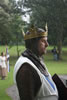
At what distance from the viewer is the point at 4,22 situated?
28.8 m

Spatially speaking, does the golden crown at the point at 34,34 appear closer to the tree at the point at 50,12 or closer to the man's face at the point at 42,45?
the man's face at the point at 42,45

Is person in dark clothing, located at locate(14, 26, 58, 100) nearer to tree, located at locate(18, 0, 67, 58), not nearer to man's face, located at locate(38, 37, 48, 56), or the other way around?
man's face, located at locate(38, 37, 48, 56)

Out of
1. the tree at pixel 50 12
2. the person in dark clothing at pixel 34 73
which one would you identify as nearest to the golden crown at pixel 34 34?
the person in dark clothing at pixel 34 73

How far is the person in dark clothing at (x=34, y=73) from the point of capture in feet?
7.33

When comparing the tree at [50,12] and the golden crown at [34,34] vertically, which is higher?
the golden crown at [34,34]

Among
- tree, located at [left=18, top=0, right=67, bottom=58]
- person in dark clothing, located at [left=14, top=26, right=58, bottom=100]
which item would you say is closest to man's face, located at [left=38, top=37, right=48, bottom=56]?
person in dark clothing, located at [left=14, top=26, right=58, bottom=100]

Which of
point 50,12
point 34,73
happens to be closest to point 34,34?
point 34,73

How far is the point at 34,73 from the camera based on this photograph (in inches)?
89.5

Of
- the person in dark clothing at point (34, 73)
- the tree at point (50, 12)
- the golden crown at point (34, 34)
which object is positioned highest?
the golden crown at point (34, 34)

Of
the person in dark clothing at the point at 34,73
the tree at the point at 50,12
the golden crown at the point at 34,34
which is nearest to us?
the person in dark clothing at the point at 34,73

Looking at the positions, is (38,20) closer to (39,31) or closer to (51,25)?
(51,25)

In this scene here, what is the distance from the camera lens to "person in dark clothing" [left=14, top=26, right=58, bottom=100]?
223 cm

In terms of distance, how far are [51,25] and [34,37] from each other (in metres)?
31.5

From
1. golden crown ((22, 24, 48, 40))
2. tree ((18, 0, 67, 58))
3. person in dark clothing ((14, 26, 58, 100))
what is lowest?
tree ((18, 0, 67, 58))
